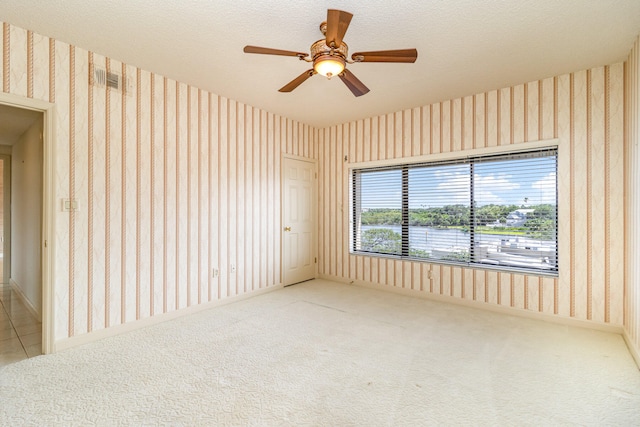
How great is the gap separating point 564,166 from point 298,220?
12.7ft

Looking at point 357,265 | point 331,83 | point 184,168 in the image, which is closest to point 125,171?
point 184,168

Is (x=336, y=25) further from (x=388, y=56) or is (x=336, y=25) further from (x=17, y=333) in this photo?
(x=17, y=333)

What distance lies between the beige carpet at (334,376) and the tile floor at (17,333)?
292 mm

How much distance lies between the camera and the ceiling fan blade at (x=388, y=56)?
224 cm

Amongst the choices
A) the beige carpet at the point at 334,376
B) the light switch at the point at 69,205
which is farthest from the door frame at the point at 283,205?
the light switch at the point at 69,205

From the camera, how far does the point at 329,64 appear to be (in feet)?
7.59

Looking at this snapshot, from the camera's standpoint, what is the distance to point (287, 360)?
8.45 ft

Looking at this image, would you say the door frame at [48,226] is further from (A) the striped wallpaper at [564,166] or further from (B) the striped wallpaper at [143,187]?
(A) the striped wallpaper at [564,166]

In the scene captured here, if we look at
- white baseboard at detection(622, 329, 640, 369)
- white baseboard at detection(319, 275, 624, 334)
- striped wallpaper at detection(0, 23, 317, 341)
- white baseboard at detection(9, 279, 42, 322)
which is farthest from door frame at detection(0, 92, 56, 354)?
white baseboard at detection(622, 329, 640, 369)

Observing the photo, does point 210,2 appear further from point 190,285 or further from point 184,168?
point 190,285

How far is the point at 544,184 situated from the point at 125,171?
192 inches

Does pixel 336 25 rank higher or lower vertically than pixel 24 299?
higher

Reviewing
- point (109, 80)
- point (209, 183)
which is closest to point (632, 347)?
point (209, 183)

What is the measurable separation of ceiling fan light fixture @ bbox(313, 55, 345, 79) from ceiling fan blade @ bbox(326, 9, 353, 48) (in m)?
0.11
